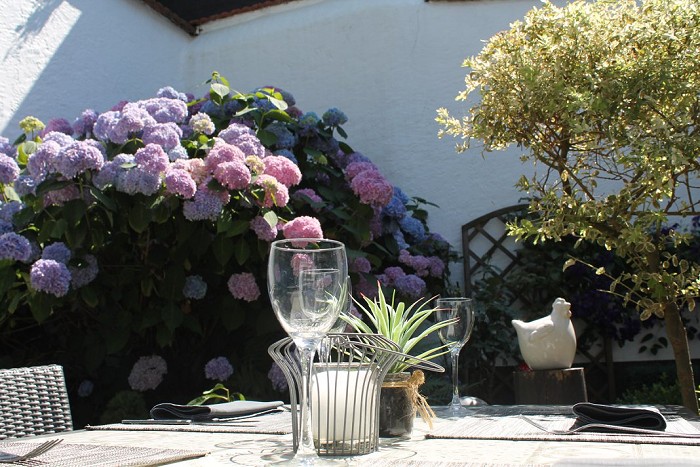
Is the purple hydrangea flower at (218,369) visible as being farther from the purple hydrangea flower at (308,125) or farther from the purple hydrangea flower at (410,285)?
the purple hydrangea flower at (308,125)

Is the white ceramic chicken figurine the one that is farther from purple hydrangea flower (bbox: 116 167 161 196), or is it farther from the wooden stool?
purple hydrangea flower (bbox: 116 167 161 196)

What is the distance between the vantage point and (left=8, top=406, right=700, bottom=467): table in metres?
1.00

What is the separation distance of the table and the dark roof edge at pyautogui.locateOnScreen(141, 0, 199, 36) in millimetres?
4714

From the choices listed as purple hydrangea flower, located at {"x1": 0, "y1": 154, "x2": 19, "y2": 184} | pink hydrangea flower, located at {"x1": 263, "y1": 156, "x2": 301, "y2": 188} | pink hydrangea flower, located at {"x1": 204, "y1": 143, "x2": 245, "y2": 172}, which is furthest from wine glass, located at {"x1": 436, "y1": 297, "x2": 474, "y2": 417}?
purple hydrangea flower, located at {"x1": 0, "y1": 154, "x2": 19, "y2": 184}

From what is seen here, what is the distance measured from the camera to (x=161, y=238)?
337 cm

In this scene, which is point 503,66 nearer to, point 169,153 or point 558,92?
point 558,92

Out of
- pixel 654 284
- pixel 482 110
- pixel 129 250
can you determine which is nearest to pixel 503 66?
pixel 482 110

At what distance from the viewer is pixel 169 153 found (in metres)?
3.43

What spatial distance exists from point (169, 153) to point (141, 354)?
1017 millimetres

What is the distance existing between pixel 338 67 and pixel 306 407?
4.42 meters

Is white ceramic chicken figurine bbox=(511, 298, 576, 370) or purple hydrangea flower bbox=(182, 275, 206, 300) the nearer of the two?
white ceramic chicken figurine bbox=(511, 298, 576, 370)

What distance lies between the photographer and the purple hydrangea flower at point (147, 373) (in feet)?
11.2

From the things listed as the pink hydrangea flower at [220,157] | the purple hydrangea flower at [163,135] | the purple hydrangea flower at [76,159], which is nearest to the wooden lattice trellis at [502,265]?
the pink hydrangea flower at [220,157]

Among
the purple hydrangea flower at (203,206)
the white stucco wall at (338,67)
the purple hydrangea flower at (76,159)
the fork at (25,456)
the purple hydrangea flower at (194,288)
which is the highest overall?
the white stucco wall at (338,67)
